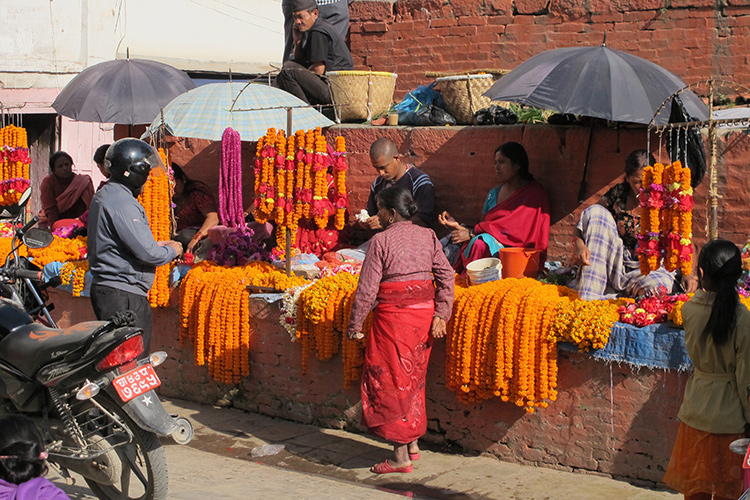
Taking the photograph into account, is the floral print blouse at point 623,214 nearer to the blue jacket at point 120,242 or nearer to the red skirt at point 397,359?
the red skirt at point 397,359

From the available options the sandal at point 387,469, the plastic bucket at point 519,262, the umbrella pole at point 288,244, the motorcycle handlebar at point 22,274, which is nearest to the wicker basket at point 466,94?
the umbrella pole at point 288,244

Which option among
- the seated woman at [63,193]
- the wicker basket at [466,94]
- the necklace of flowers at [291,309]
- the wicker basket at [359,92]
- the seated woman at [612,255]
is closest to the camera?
the seated woman at [612,255]

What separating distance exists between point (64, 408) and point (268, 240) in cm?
391

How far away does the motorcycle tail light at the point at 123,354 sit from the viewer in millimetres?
4195

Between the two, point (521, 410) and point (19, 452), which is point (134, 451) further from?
point (521, 410)

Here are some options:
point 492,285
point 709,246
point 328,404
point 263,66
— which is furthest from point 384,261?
point 263,66

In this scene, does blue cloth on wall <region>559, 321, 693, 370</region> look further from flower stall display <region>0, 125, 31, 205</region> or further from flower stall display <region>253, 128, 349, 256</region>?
flower stall display <region>0, 125, 31, 205</region>

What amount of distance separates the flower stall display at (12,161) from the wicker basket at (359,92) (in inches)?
149

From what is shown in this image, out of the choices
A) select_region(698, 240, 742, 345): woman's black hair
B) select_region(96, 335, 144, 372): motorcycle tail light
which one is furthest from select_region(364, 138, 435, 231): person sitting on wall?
select_region(698, 240, 742, 345): woman's black hair

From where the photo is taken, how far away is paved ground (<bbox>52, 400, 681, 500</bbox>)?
5.09 metres

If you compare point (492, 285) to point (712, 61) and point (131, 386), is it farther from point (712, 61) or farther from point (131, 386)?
point (712, 61)

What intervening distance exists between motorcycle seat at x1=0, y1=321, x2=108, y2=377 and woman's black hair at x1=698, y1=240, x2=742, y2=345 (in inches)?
116

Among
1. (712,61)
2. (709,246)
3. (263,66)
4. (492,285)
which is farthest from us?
(263,66)

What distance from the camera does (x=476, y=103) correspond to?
7695 millimetres
